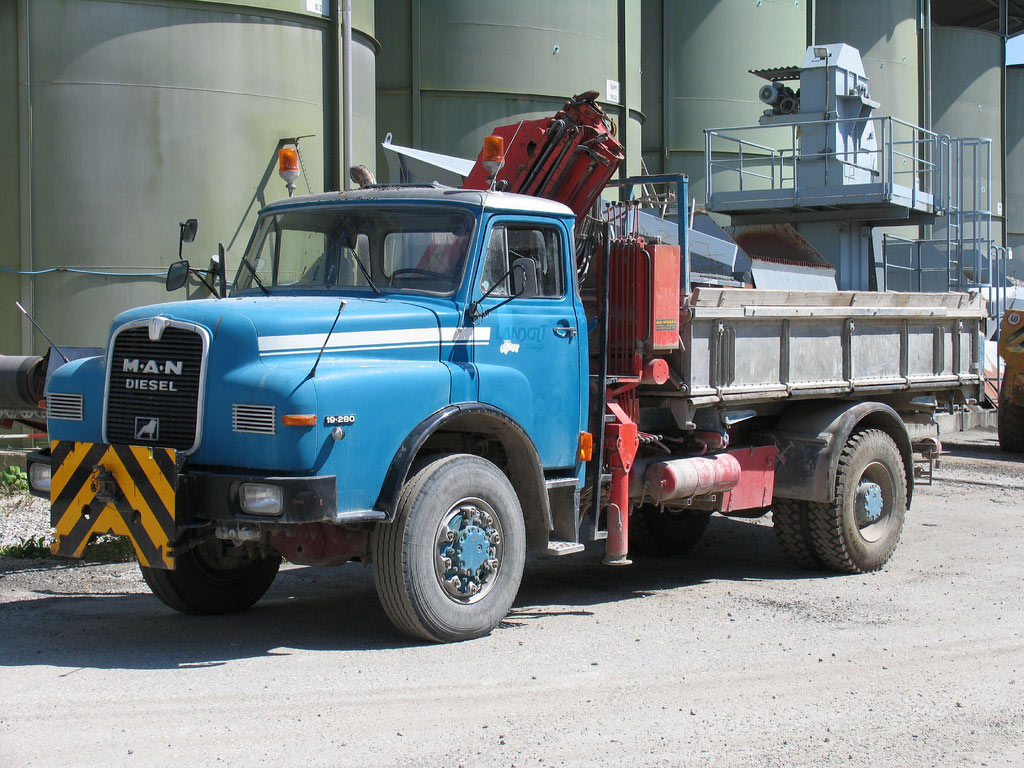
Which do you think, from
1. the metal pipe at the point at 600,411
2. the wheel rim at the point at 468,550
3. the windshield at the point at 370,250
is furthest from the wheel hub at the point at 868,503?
the windshield at the point at 370,250

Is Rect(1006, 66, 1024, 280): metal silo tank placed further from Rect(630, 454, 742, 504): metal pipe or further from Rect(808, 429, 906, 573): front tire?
Rect(630, 454, 742, 504): metal pipe

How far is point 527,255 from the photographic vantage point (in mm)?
7605

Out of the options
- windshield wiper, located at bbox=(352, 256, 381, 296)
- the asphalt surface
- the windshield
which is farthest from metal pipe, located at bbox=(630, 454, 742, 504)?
windshield wiper, located at bbox=(352, 256, 381, 296)

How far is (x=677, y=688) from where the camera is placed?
6066 mm

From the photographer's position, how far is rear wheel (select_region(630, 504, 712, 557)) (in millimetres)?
10516

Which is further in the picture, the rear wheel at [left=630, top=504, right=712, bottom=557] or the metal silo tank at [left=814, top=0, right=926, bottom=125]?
the metal silo tank at [left=814, top=0, right=926, bottom=125]

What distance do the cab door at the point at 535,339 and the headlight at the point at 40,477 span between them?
2.45m

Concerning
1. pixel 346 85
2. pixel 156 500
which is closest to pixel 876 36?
pixel 346 85

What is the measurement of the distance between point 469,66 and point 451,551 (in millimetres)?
13484

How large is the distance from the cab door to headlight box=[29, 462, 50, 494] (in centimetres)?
245

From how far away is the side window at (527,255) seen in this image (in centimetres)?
737

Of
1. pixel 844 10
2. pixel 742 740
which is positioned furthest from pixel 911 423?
pixel 844 10

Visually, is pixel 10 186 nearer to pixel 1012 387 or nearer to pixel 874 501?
pixel 874 501

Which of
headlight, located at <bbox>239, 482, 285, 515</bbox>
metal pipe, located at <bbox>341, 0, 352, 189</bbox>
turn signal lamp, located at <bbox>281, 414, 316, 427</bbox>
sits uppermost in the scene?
metal pipe, located at <bbox>341, 0, 352, 189</bbox>
